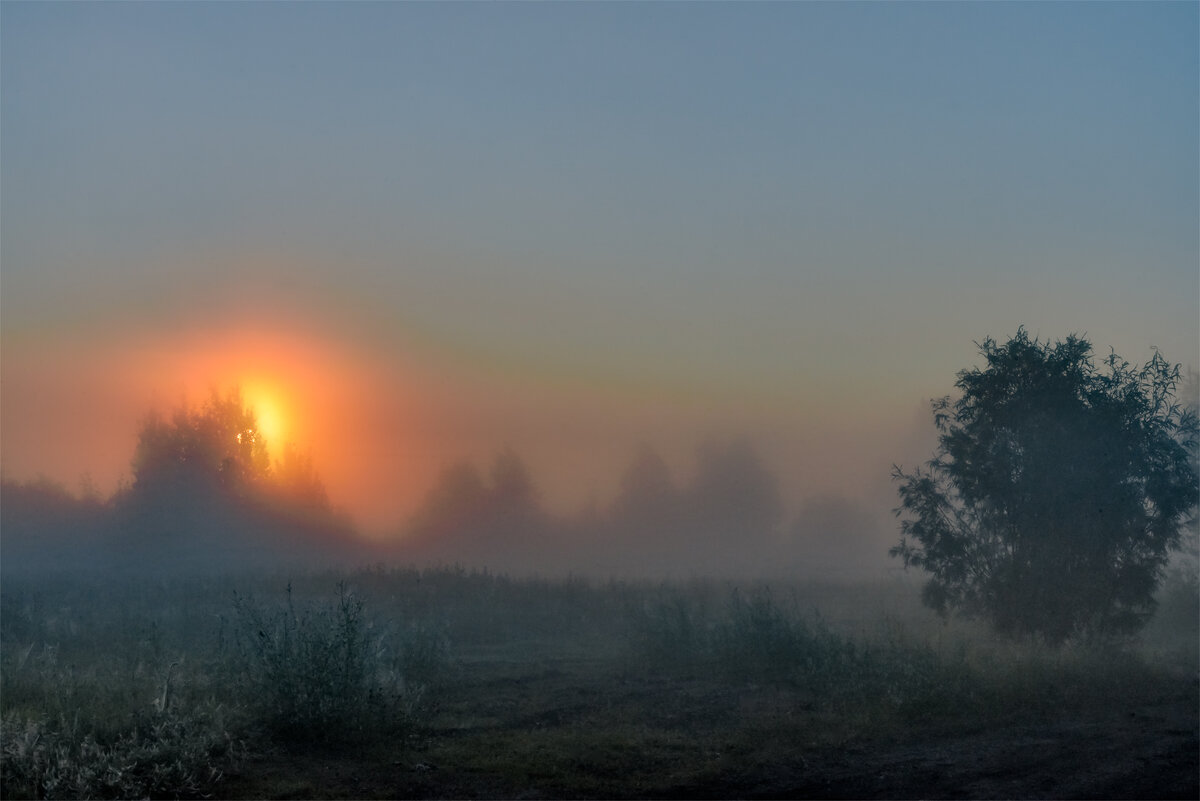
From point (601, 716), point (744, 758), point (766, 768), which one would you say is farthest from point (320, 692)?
point (766, 768)

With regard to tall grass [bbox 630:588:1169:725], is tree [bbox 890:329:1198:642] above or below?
above

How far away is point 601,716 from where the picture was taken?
45.1 feet

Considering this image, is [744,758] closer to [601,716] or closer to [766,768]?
[766,768]

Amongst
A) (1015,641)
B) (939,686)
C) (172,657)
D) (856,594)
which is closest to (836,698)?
(939,686)

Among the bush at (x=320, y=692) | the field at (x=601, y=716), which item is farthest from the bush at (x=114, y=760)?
the bush at (x=320, y=692)

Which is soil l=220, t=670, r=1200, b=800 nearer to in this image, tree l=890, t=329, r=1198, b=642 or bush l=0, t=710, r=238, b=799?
bush l=0, t=710, r=238, b=799

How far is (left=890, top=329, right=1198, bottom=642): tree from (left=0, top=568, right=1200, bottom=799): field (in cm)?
111

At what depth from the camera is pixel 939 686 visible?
13688mm

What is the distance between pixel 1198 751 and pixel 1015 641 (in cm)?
787

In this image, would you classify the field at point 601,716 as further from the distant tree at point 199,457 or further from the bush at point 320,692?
the distant tree at point 199,457

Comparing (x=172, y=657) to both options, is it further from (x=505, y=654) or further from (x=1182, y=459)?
(x=1182, y=459)

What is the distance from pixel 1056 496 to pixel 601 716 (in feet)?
35.6

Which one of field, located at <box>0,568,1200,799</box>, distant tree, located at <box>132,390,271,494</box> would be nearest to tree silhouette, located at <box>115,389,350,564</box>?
distant tree, located at <box>132,390,271,494</box>

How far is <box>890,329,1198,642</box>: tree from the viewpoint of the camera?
725 inches
